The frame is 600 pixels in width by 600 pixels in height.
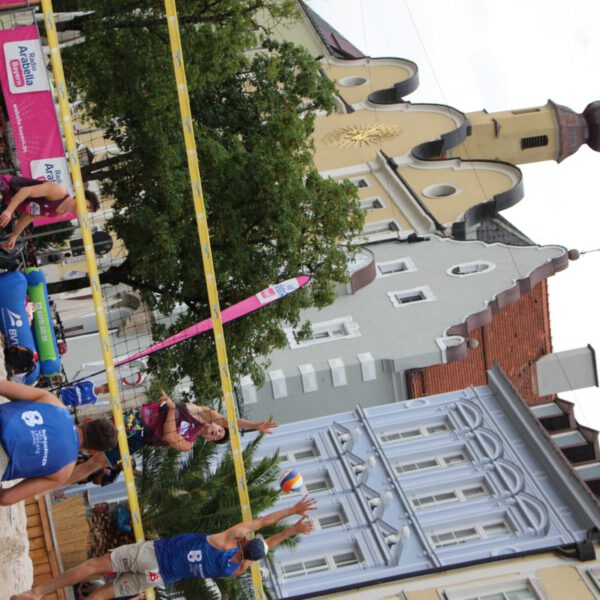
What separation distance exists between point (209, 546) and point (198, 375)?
344 inches

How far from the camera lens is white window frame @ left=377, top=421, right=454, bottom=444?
24.4 m

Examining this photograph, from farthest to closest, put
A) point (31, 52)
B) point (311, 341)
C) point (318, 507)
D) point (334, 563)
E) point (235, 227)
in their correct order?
point (311, 341) → point (318, 507) → point (334, 563) → point (235, 227) → point (31, 52)

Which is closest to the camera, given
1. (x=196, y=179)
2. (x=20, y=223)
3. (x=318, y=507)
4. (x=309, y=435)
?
(x=196, y=179)

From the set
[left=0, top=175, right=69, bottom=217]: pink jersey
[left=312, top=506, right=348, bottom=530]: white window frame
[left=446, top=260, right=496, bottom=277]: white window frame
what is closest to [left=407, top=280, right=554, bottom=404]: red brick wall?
[left=446, top=260, right=496, bottom=277]: white window frame

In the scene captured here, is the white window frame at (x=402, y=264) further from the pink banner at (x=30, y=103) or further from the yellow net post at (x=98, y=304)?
the yellow net post at (x=98, y=304)

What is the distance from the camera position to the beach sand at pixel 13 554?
417 inches

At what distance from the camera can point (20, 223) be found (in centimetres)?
1302

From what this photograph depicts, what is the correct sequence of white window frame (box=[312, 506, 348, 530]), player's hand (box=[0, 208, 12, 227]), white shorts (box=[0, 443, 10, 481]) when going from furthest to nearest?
1. white window frame (box=[312, 506, 348, 530])
2. player's hand (box=[0, 208, 12, 227])
3. white shorts (box=[0, 443, 10, 481])

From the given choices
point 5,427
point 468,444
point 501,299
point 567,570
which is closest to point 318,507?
point 468,444

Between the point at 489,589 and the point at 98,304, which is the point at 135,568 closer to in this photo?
the point at 98,304

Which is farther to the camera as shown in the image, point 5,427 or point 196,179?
point 196,179

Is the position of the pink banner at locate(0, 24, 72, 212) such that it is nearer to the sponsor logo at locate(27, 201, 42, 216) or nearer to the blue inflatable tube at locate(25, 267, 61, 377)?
the blue inflatable tube at locate(25, 267, 61, 377)

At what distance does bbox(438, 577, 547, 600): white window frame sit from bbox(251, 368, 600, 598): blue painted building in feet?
2.01

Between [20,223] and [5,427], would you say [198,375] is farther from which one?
[5,427]
